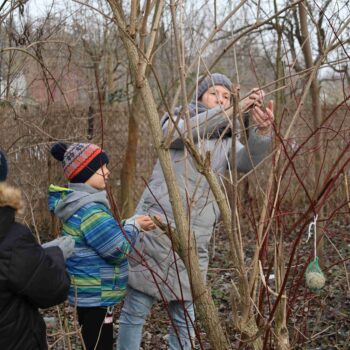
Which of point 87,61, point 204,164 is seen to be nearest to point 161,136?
point 204,164

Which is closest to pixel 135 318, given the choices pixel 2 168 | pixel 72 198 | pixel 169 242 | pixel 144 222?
pixel 169 242

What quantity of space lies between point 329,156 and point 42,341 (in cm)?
626

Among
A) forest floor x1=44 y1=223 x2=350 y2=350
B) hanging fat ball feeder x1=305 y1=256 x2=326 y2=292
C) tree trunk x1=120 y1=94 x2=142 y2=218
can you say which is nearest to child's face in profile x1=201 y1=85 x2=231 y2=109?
forest floor x1=44 y1=223 x2=350 y2=350

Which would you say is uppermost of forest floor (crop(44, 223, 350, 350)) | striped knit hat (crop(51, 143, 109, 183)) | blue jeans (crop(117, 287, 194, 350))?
striped knit hat (crop(51, 143, 109, 183))

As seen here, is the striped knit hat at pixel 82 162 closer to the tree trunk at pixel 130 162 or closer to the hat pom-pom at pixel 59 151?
the hat pom-pom at pixel 59 151

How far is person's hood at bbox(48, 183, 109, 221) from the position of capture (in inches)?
112

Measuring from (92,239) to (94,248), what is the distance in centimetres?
6

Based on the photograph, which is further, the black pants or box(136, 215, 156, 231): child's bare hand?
the black pants

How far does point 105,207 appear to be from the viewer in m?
2.92

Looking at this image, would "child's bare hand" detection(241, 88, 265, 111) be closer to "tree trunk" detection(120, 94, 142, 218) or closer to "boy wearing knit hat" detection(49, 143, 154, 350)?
"boy wearing knit hat" detection(49, 143, 154, 350)

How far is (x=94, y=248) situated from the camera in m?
2.83

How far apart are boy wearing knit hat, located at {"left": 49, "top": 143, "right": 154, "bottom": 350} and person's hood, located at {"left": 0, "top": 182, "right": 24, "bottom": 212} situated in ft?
2.13

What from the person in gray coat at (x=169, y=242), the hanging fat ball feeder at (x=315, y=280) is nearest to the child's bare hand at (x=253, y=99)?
the hanging fat ball feeder at (x=315, y=280)

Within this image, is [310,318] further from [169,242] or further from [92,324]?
[92,324]
